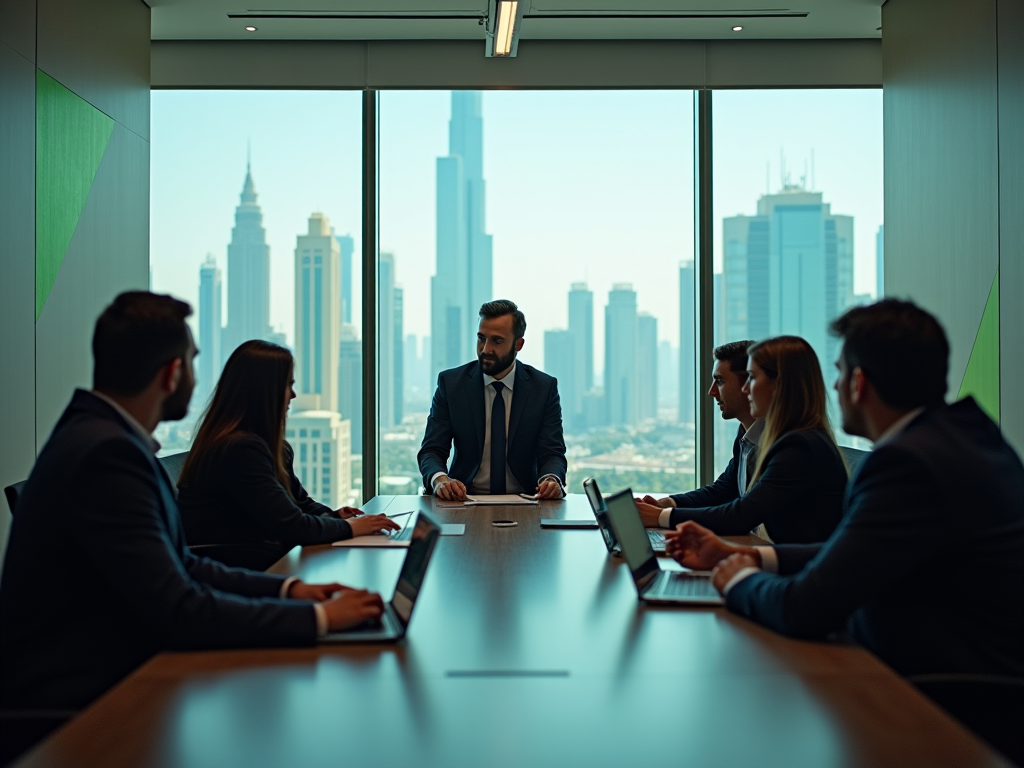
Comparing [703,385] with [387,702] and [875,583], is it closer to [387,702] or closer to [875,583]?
[875,583]

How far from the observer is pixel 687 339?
669 centimetres

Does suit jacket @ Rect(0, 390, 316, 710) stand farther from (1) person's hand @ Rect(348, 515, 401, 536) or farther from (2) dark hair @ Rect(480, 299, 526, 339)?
(2) dark hair @ Rect(480, 299, 526, 339)

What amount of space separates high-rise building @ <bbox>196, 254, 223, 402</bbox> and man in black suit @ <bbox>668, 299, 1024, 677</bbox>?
541 cm

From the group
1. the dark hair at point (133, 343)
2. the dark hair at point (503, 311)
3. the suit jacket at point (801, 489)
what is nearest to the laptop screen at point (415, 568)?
the dark hair at point (133, 343)

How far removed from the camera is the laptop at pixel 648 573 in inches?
90.6

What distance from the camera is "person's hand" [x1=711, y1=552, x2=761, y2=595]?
7.35 feet

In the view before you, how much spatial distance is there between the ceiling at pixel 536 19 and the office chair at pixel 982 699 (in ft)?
15.8

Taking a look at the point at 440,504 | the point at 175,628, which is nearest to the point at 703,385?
the point at 440,504

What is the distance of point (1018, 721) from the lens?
183cm

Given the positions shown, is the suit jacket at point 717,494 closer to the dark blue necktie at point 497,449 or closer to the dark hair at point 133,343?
the dark blue necktie at point 497,449

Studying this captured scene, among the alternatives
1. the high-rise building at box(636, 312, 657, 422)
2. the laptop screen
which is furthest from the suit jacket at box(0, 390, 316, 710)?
the high-rise building at box(636, 312, 657, 422)

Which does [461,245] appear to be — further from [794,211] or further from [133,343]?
[133,343]

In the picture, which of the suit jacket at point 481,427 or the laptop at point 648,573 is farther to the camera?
the suit jacket at point 481,427

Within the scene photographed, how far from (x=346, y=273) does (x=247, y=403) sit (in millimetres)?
3578
